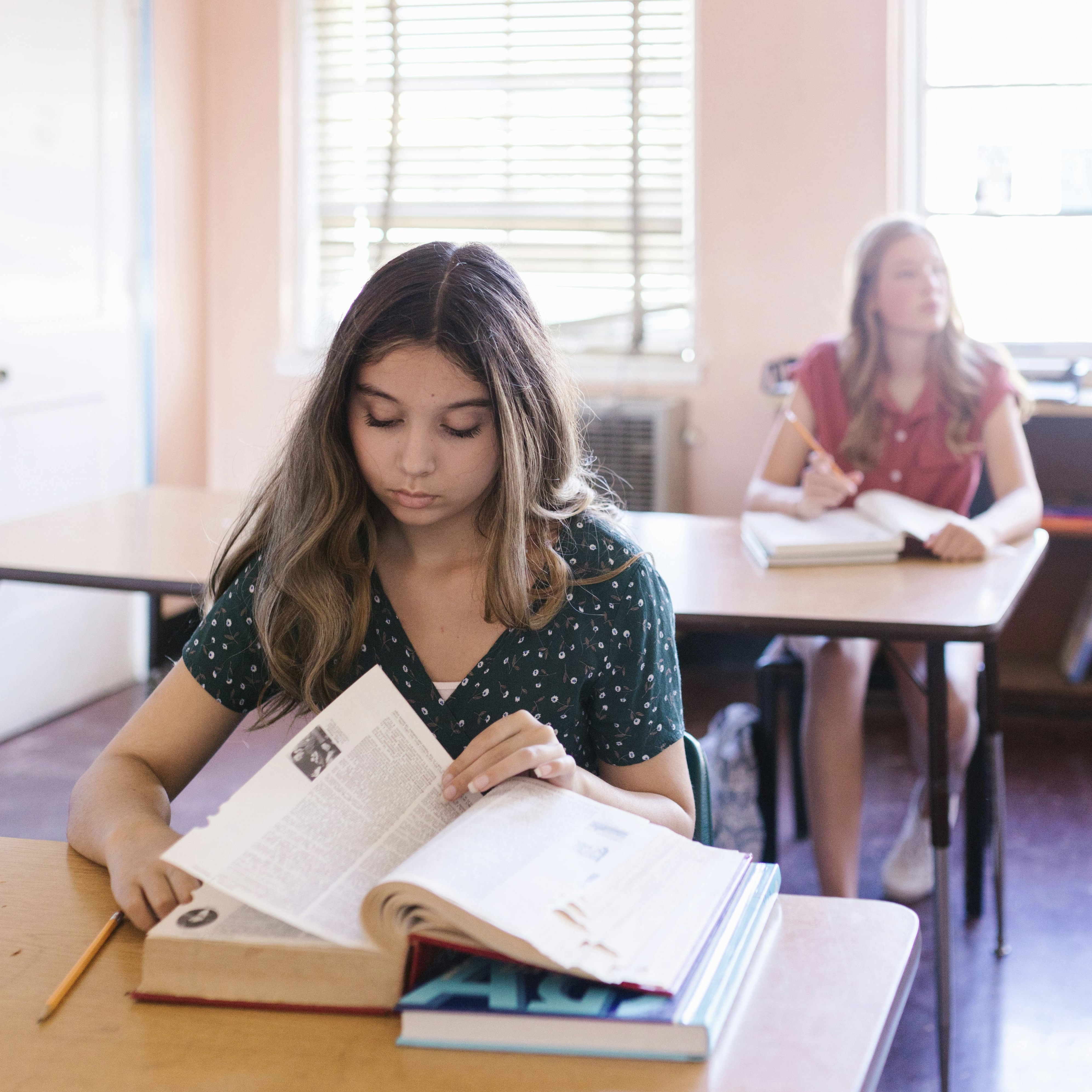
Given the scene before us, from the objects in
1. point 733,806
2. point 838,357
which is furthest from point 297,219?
point 733,806

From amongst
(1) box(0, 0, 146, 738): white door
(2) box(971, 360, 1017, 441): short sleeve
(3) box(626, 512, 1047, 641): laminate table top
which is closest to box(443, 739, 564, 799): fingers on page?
(3) box(626, 512, 1047, 641): laminate table top

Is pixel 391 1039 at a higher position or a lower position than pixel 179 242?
lower

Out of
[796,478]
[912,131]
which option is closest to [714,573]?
[796,478]

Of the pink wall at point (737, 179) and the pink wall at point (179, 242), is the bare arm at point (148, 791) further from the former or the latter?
the pink wall at point (179, 242)

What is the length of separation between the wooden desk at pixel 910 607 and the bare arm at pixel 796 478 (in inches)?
6.3

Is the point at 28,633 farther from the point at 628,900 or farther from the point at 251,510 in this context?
the point at 628,900

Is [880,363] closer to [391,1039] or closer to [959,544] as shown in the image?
[959,544]

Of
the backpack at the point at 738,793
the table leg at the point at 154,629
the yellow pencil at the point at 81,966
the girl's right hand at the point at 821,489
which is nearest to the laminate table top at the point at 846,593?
the girl's right hand at the point at 821,489

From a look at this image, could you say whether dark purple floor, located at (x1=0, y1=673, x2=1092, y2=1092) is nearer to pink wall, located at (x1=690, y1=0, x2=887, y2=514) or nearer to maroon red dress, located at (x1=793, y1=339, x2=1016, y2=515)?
maroon red dress, located at (x1=793, y1=339, x2=1016, y2=515)

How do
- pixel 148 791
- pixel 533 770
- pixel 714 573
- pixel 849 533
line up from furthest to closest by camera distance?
1. pixel 849 533
2. pixel 714 573
3. pixel 148 791
4. pixel 533 770

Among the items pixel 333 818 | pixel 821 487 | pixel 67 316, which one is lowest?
pixel 333 818

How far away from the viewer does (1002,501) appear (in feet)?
7.84

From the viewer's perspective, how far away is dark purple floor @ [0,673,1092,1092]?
1943mm

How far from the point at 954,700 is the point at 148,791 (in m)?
1.59
